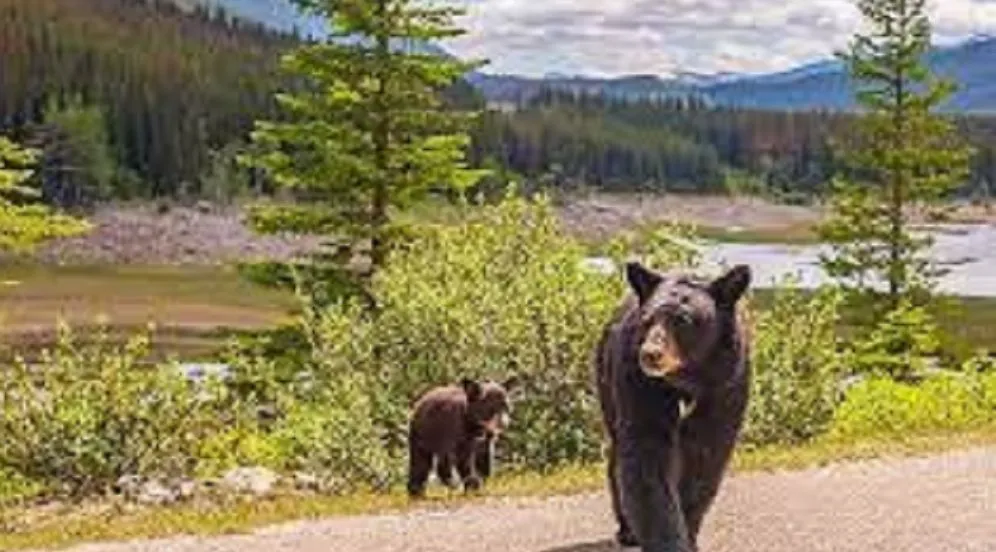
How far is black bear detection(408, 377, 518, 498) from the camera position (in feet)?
54.5

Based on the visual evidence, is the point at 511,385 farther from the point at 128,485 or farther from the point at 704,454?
the point at 704,454

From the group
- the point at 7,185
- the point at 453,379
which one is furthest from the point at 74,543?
the point at 7,185

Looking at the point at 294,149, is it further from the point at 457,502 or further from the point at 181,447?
the point at 457,502

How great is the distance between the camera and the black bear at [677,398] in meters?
9.95

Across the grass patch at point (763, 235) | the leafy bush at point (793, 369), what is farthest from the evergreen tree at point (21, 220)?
the grass patch at point (763, 235)

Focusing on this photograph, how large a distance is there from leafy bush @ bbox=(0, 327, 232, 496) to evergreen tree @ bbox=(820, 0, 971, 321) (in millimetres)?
24535

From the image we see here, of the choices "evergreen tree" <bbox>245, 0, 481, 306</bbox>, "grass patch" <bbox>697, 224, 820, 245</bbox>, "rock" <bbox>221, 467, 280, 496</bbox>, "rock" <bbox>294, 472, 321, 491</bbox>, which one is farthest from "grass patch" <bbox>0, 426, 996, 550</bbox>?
"grass patch" <bbox>697, 224, 820, 245</bbox>

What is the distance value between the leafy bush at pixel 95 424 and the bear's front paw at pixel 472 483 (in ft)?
15.3

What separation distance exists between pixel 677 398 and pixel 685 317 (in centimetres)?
71

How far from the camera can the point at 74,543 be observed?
14672 mm

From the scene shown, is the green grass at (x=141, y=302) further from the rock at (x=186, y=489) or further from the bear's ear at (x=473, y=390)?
the bear's ear at (x=473, y=390)

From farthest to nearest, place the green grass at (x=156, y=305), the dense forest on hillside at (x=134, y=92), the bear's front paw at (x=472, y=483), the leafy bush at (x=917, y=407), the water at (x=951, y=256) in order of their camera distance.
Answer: the dense forest on hillside at (x=134, y=92) → the water at (x=951, y=256) → the green grass at (x=156, y=305) → the leafy bush at (x=917, y=407) → the bear's front paw at (x=472, y=483)

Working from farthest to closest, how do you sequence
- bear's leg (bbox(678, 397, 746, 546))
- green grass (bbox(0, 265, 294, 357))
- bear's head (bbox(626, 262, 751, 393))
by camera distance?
green grass (bbox(0, 265, 294, 357))
bear's leg (bbox(678, 397, 746, 546))
bear's head (bbox(626, 262, 751, 393))

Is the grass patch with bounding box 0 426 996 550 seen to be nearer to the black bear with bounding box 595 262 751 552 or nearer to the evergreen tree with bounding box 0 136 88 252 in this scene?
the black bear with bounding box 595 262 751 552
